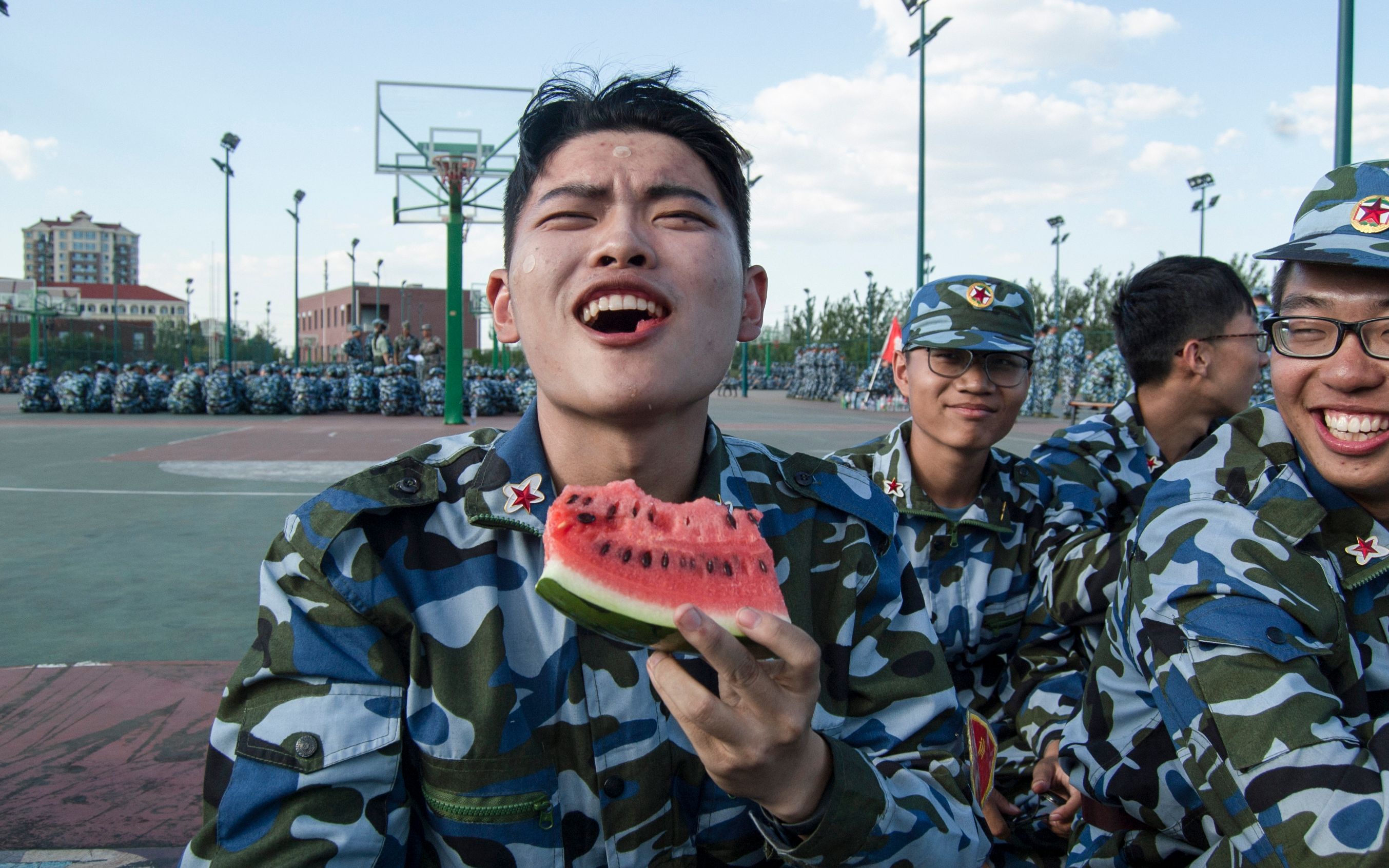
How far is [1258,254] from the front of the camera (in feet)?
7.28

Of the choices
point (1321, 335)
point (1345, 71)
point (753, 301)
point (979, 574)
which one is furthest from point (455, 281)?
point (1321, 335)

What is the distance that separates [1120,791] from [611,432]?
1.53 metres

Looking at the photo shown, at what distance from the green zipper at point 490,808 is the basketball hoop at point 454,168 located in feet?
56.7

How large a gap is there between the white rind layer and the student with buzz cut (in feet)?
6.67

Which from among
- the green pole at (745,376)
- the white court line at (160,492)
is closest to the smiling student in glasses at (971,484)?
the white court line at (160,492)

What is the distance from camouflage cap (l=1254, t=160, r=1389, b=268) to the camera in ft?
6.07

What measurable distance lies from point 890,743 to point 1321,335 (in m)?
1.30

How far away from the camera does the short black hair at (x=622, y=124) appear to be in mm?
1930

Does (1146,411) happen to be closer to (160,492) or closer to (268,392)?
(160,492)

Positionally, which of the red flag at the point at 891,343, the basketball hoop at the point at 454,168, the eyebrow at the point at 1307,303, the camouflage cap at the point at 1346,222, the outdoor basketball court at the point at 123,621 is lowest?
the outdoor basketball court at the point at 123,621

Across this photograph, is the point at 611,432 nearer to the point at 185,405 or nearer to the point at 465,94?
the point at 465,94

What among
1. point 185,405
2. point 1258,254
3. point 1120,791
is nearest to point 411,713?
point 1120,791

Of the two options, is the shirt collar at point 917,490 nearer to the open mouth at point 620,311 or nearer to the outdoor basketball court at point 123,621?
the open mouth at point 620,311

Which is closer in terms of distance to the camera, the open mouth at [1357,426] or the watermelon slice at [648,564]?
the watermelon slice at [648,564]
